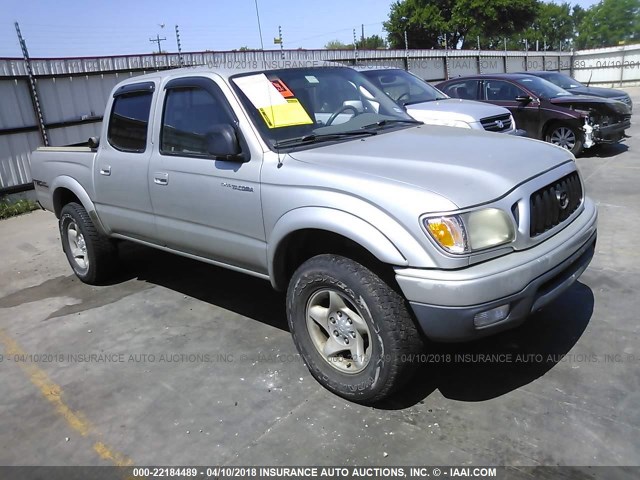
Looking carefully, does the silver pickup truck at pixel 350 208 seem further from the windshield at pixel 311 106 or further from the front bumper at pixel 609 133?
the front bumper at pixel 609 133

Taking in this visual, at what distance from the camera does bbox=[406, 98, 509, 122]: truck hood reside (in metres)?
7.79

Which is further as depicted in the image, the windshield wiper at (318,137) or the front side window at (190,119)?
the front side window at (190,119)

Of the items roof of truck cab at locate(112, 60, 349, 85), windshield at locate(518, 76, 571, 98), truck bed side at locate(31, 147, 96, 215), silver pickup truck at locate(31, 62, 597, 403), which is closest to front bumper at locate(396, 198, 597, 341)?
A: silver pickup truck at locate(31, 62, 597, 403)

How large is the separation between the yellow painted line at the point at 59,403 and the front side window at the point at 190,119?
6.06ft

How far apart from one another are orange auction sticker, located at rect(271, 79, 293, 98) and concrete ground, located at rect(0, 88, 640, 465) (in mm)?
1759

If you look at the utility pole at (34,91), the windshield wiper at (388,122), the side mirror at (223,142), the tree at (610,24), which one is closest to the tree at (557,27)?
the tree at (610,24)

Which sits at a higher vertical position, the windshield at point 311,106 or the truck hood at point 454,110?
the windshield at point 311,106

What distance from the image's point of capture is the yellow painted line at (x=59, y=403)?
2.96 m

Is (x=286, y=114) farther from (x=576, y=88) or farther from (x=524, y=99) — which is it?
(x=576, y=88)

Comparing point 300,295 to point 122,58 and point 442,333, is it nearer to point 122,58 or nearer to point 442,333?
point 442,333

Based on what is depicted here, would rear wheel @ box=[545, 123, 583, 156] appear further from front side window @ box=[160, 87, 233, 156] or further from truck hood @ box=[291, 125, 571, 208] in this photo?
front side window @ box=[160, 87, 233, 156]

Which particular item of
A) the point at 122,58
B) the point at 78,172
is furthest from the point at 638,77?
the point at 78,172

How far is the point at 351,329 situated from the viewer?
124 inches

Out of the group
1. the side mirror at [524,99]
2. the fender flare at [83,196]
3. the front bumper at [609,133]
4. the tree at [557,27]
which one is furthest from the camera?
the tree at [557,27]
